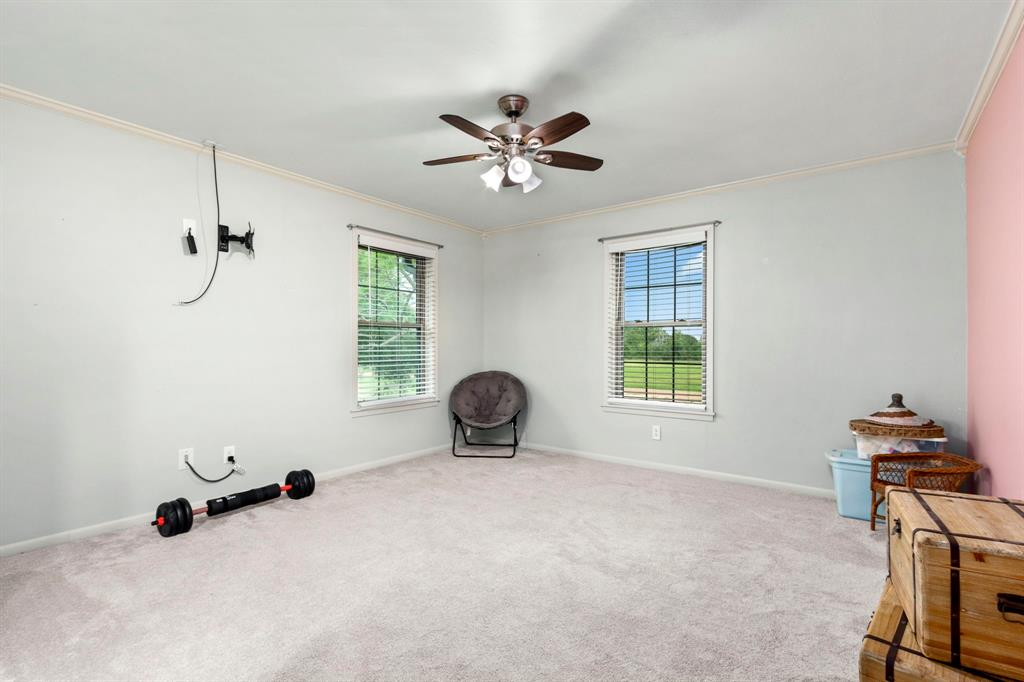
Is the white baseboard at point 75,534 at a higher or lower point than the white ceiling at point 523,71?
lower

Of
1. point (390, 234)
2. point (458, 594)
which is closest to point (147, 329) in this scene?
point (390, 234)

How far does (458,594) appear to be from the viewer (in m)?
2.18

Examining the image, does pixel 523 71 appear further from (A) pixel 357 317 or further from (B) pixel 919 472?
(B) pixel 919 472

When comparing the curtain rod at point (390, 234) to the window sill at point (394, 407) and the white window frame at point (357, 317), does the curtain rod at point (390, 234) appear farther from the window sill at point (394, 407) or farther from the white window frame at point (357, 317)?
the window sill at point (394, 407)

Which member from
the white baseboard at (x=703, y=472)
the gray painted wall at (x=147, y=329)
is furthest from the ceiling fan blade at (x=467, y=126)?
the white baseboard at (x=703, y=472)

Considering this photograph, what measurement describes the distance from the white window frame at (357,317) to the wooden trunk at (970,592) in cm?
395

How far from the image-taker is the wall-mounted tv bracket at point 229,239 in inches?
134

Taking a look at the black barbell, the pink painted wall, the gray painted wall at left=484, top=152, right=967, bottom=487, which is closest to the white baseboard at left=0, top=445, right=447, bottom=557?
the black barbell

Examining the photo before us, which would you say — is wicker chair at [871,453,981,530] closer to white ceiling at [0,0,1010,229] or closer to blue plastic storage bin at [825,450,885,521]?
blue plastic storage bin at [825,450,885,521]

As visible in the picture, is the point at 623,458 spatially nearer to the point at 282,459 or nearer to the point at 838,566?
the point at 838,566

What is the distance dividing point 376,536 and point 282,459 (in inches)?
54.5

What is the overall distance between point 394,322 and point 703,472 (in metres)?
3.15

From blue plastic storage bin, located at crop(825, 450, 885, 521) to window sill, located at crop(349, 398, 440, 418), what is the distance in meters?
3.49

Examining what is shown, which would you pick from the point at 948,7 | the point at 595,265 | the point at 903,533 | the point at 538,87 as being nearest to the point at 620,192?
the point at 595,265
